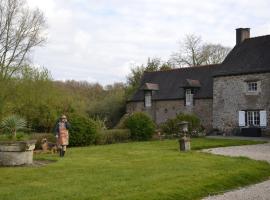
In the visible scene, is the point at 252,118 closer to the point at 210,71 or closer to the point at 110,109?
the point at 210,71

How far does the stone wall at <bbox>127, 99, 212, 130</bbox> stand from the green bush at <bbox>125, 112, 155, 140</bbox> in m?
8.80

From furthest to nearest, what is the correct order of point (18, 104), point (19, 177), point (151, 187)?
point (18, 104) → point (19, 177) → point (151, 187)

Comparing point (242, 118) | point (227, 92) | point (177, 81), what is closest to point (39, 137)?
point (242, 118)

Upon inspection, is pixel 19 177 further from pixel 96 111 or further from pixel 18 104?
pixel 96 111

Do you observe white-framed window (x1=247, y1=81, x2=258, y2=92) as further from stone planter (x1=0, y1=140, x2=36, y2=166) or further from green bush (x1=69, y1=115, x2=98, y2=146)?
stone planter (x1=0, y1=140, x2=36, y2=166)

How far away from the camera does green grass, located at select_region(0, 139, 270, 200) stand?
28.6 ft

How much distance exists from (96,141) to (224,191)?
45.7ft

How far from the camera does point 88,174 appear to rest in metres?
11.0

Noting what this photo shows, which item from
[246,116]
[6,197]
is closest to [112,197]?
[6,197]

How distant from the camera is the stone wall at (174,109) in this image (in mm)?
33938

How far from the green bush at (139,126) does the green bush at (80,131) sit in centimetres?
396

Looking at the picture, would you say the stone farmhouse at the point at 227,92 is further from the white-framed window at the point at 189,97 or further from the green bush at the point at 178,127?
the green bush at the point at 178,127

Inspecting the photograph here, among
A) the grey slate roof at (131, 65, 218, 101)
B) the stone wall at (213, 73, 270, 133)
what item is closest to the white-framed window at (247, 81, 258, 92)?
the stone wall at (213, 73, 270, 133)

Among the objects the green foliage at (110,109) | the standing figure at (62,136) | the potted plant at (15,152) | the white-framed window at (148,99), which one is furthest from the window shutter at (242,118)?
the potted plant at (15,152)
